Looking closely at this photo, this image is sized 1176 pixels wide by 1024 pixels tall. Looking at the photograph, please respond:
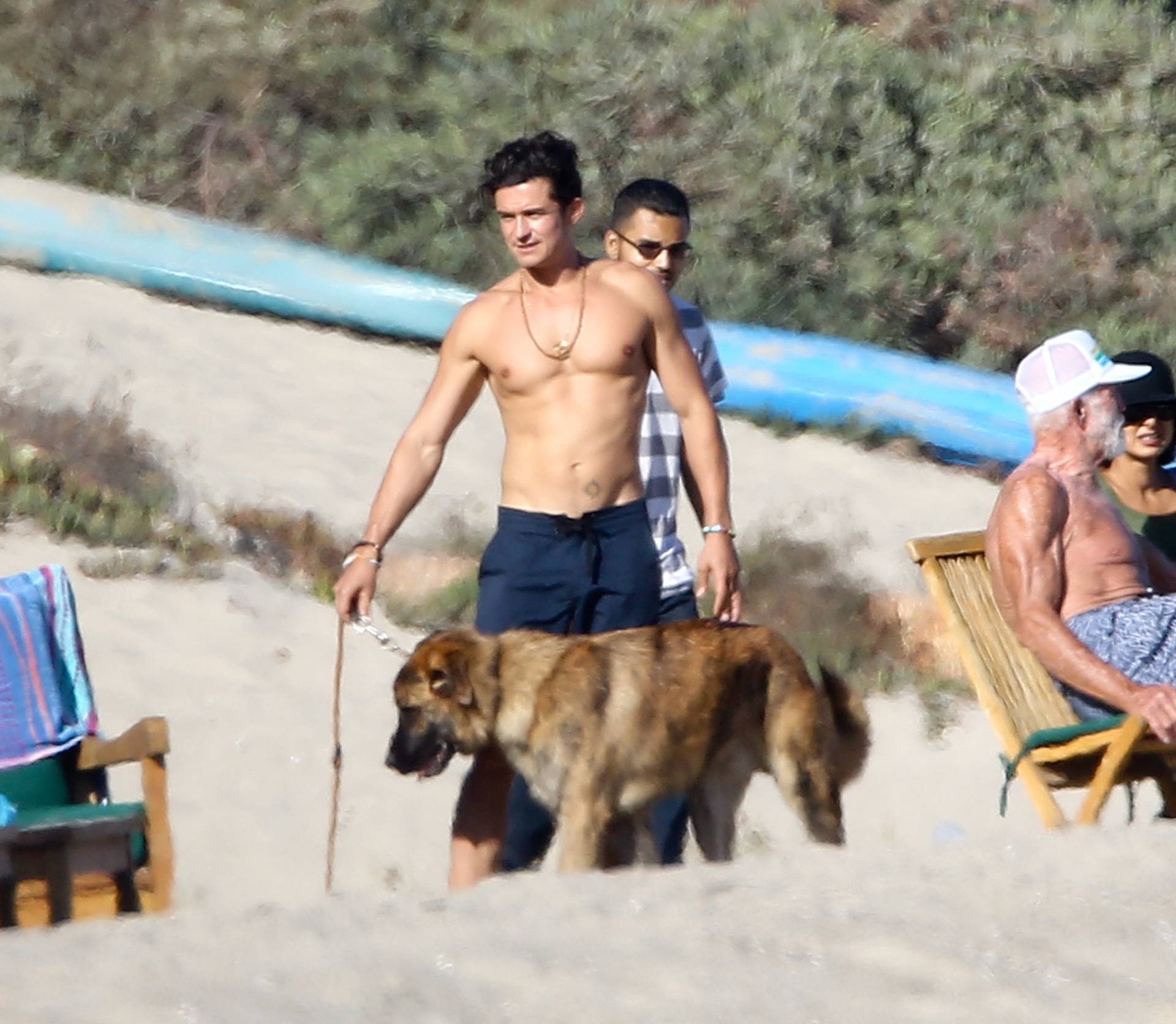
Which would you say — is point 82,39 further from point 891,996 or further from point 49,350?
point 891,996

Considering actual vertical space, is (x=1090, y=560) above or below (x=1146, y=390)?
below

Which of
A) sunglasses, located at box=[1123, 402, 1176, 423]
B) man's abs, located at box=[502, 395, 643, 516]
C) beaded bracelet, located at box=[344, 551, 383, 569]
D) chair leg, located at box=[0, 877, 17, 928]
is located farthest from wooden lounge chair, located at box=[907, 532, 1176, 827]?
chair leg, located at box=[0, 877, 17, 928]

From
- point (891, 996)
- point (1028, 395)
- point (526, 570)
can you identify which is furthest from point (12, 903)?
point (1028, 395)

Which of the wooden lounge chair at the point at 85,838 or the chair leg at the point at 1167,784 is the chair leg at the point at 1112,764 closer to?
the chair leg at the point at 1167,784

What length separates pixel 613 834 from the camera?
5.31 meters

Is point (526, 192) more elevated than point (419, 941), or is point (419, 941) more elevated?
point (526, 192)

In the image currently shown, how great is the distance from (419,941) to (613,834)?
157cm

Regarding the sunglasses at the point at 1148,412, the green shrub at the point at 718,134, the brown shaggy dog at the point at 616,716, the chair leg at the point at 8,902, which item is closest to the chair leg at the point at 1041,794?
the brown shaggy dog at the point at 616,716

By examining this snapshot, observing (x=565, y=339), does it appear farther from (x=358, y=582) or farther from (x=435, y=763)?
(x=435, y=763)

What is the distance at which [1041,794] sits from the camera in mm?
5340

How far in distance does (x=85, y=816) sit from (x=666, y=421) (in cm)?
180

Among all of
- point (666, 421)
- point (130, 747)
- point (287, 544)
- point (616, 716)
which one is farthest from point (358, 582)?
point (287, 544)

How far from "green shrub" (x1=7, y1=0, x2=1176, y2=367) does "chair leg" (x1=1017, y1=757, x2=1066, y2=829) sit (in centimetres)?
741

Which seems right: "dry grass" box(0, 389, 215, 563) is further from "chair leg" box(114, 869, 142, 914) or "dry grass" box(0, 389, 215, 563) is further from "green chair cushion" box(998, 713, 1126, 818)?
"green chair cushion" box(998, 713, 1126, 818)
